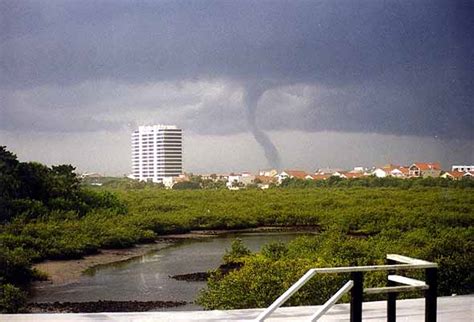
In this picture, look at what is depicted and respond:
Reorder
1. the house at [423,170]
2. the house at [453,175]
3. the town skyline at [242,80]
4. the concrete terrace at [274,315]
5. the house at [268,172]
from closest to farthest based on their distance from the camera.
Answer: the concrete terrace at [274,315], the town skyline at [242,80], the house at [268,172], the house at [423,170], the house at [453,175]

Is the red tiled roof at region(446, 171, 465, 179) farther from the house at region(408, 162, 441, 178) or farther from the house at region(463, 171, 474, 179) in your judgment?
the house at region(408, 162, 441, 178)

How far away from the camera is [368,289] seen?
3.67 meters

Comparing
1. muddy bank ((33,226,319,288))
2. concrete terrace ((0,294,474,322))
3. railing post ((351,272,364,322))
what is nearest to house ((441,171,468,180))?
concrete terrace ((0,294,474,322))

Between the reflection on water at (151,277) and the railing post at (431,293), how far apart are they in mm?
1828

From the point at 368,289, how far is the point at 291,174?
1.99m

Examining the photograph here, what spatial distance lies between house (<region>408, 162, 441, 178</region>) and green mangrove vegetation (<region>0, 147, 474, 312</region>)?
0.21 feet

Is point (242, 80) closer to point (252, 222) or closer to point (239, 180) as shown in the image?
point (239, 180)

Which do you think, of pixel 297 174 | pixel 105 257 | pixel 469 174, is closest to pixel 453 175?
pixel 469 174

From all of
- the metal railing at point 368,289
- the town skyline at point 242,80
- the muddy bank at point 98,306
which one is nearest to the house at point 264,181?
the town skyline at point 242,80

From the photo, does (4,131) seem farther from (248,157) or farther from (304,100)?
(304,100)

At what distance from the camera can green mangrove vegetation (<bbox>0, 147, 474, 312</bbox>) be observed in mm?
5109

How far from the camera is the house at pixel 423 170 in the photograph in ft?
18.9

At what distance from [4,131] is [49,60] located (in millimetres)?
561

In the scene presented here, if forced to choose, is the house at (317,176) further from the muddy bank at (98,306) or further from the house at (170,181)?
the muddy bank at (98,306)
